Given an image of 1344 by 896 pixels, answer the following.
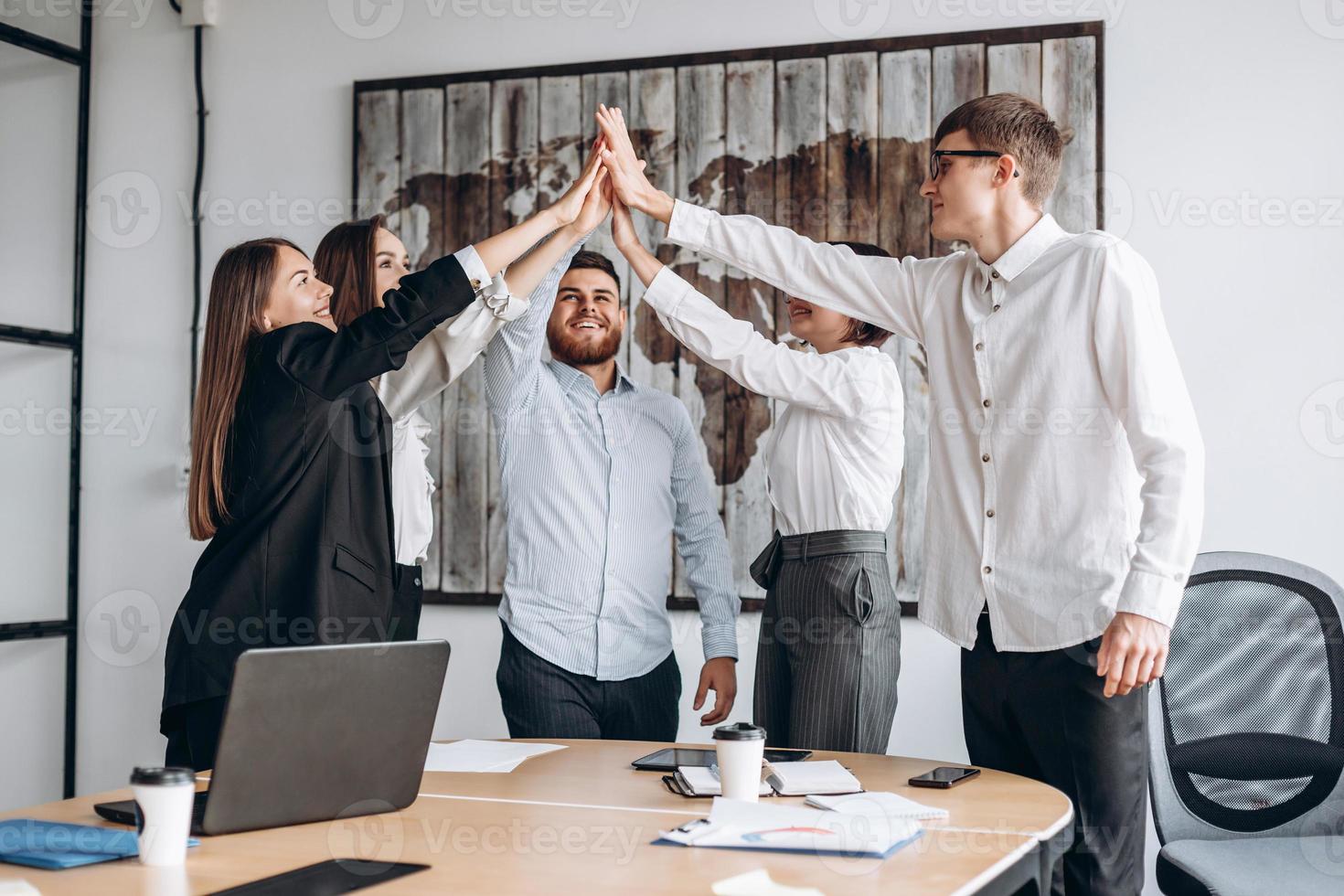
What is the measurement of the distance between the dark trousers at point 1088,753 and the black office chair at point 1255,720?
12.8 inches

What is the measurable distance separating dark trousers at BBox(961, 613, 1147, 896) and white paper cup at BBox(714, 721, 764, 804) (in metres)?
0.52

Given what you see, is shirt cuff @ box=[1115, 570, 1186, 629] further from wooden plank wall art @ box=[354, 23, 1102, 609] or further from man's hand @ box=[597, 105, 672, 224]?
wooden plank wall art @ box=[354, 23, 1102, 609]

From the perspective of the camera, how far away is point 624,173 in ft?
8.39

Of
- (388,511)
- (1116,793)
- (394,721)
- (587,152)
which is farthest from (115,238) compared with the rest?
(1116,793)

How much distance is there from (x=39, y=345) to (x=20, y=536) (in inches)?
23.4

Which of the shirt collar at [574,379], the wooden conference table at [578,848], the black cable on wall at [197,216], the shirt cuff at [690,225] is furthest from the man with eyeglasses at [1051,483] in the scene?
the black cable on wall at [197,216]

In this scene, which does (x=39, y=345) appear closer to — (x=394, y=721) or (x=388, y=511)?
(x=388, y=511)

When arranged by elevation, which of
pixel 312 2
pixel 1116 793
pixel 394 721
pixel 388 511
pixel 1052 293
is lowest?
pixel 1116 793

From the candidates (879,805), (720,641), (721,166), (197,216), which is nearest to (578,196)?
(721,166)

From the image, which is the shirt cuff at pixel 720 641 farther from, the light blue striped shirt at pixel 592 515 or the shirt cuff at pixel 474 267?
the shirt cuff at pixel 474 267

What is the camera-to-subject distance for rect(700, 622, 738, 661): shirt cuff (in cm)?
274

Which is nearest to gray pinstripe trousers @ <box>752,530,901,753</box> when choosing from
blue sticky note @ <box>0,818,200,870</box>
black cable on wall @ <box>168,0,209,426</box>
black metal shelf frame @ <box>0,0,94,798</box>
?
blue sticky note @ <box>0,818,200,870</box>

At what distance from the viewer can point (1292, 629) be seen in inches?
85.5

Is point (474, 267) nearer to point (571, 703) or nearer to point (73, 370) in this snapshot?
point (571, 703)
